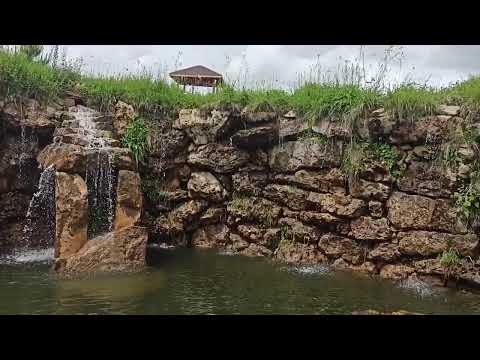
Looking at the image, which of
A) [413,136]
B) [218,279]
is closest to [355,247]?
[413,136]

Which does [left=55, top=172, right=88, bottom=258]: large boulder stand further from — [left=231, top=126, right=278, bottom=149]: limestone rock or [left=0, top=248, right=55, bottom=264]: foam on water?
[left=231, top=126, right=278, bottom=149]: limestone rock

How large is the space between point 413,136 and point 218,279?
161 inches

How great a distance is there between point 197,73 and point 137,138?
13.5 ft

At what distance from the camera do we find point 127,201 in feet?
24.5

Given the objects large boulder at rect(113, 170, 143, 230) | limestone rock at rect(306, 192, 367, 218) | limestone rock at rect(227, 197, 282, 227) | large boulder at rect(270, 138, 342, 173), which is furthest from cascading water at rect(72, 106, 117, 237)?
limestone rock at rect(306, 192, 367, 218)

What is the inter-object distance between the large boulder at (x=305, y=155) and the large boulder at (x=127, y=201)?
8.89 feet

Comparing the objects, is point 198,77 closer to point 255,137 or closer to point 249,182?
point 255,137

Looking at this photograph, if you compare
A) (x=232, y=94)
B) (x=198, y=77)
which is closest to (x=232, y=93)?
(x=232, y=94)

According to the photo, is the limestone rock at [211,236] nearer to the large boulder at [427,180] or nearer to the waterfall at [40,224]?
the waterfall at [40,224]

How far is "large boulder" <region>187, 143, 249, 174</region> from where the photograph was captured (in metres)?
8.88

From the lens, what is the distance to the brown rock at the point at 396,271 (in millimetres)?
7246

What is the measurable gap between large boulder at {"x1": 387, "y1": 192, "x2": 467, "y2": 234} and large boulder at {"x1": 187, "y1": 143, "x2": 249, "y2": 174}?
9.67 ft

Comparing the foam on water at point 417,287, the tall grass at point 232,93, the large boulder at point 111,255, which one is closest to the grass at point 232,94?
the tall grass at point 232,93
